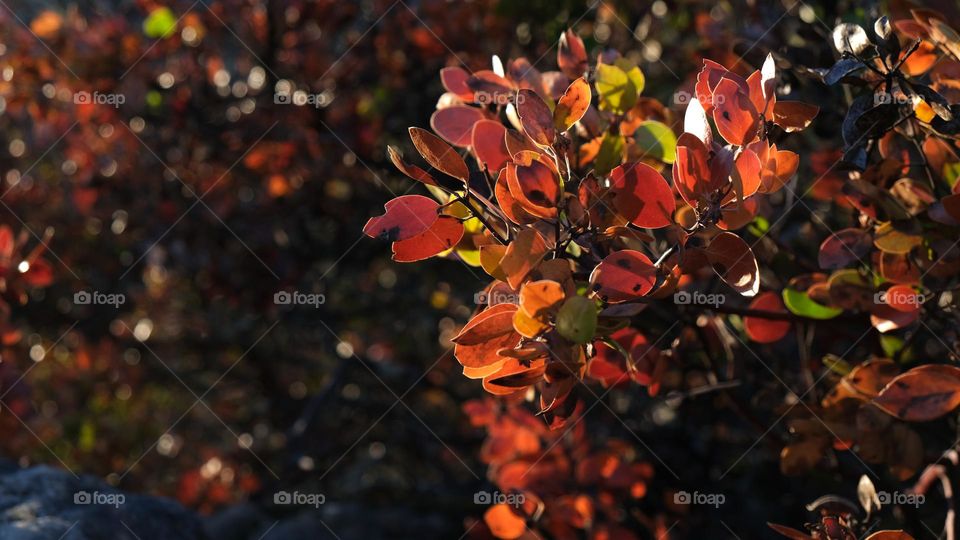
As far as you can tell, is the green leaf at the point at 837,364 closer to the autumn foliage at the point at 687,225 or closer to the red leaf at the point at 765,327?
the autumn foliage at the point at 687,225

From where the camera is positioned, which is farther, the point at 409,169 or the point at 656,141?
the point at 656,141

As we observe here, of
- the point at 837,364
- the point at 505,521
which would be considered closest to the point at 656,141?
the point at 837,364

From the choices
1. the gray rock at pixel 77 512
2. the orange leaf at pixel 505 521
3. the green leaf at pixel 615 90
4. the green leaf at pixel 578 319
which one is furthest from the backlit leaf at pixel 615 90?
the gray rock at pixel 77 512

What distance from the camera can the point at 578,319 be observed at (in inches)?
42.3

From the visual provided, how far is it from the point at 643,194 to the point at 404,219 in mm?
315

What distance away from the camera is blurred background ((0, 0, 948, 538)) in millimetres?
2877

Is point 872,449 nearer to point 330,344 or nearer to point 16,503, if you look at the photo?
point 16,503

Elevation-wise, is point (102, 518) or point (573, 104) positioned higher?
point (573, 104)

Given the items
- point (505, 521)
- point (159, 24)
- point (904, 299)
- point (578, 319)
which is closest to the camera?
point (578, 319)

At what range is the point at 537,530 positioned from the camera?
1874mm

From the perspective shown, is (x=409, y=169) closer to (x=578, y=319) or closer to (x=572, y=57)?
(x=578, y=319)

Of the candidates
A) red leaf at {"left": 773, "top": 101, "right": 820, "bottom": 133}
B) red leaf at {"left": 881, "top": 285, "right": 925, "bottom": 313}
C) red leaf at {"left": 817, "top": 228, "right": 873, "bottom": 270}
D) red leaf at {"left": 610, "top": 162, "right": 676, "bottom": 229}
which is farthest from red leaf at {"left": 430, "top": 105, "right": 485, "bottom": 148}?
red leaf at {"left": 881, "top": 285, "right": 925, "bottom": 313}

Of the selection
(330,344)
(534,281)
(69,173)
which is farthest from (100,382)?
(534,281)

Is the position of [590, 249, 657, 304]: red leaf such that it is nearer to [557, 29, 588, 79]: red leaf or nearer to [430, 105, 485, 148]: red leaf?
[430, 105, 485, 148]: red leaf
